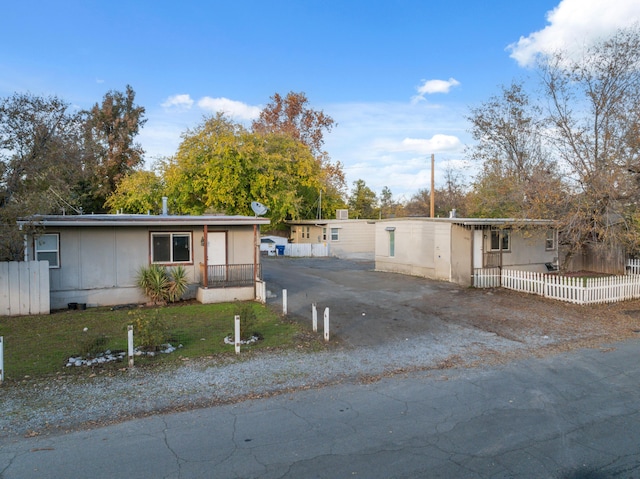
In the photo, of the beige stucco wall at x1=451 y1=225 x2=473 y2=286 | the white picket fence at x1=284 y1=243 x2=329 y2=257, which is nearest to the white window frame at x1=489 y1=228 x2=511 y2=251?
the beige stucco wall at x1=451 y1=225 x2=473 y2=286

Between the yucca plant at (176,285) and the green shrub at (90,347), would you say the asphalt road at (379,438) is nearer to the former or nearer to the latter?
the green shrub at (90,347)

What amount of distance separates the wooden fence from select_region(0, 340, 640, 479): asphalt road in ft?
28.3

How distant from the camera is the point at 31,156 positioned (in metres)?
11.7

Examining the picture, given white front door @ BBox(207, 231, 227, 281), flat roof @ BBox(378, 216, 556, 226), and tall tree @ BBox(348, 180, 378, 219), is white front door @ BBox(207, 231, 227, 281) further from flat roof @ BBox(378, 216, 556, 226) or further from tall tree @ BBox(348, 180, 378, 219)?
tall tree @ BBox(348, 180, 378, 219)

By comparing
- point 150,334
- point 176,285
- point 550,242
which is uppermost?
point 550,242

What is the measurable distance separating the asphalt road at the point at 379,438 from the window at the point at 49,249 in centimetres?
976

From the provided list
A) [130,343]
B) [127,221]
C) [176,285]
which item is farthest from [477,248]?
[130,343]

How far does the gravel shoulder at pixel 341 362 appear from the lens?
19.8 ft

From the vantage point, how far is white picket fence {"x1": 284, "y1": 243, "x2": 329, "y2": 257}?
1343 inches

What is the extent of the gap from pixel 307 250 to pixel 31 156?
2367cm

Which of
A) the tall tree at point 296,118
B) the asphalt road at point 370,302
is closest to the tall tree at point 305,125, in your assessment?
the tall tree at point 296,118

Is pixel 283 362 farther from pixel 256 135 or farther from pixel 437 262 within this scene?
pixel 256 135

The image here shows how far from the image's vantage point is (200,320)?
11.5 m

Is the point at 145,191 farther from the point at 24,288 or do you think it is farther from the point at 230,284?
the point at 24,288
